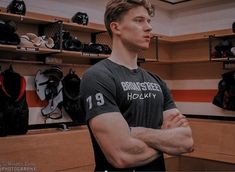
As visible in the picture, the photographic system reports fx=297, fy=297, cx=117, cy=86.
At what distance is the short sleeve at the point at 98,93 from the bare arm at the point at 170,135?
164mm

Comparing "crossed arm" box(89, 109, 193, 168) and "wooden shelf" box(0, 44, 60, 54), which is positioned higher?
"wooden shelf" box(0, 44, 60, 54)

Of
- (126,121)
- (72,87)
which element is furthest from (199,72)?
(126,121)

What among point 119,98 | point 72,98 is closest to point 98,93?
point 119,98

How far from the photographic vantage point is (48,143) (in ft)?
9.55

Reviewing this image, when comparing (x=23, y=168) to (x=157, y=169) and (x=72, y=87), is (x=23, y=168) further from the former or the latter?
(x=157, y=169)

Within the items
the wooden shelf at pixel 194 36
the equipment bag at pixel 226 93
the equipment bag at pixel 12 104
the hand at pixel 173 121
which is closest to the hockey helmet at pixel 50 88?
the equipment bag at pixel 12 104

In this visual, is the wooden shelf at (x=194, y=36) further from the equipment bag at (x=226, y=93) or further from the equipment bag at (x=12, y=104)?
the equipment bag at (x=12, y=104)

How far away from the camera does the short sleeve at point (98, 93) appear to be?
1259 mm

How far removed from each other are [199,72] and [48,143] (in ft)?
8.86

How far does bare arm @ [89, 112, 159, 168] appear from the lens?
1.24m

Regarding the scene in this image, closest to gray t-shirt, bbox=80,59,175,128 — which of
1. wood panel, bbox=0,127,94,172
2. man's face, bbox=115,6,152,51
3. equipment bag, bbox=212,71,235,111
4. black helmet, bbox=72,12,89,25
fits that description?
man's face, bbox=115,6,152,51

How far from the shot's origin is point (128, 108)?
4.36ft

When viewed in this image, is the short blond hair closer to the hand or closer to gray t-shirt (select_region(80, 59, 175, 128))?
gray t-shirt (select_region(80, 59, 175, 128))

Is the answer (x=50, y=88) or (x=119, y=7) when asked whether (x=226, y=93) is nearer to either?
(x=50, y=88)
